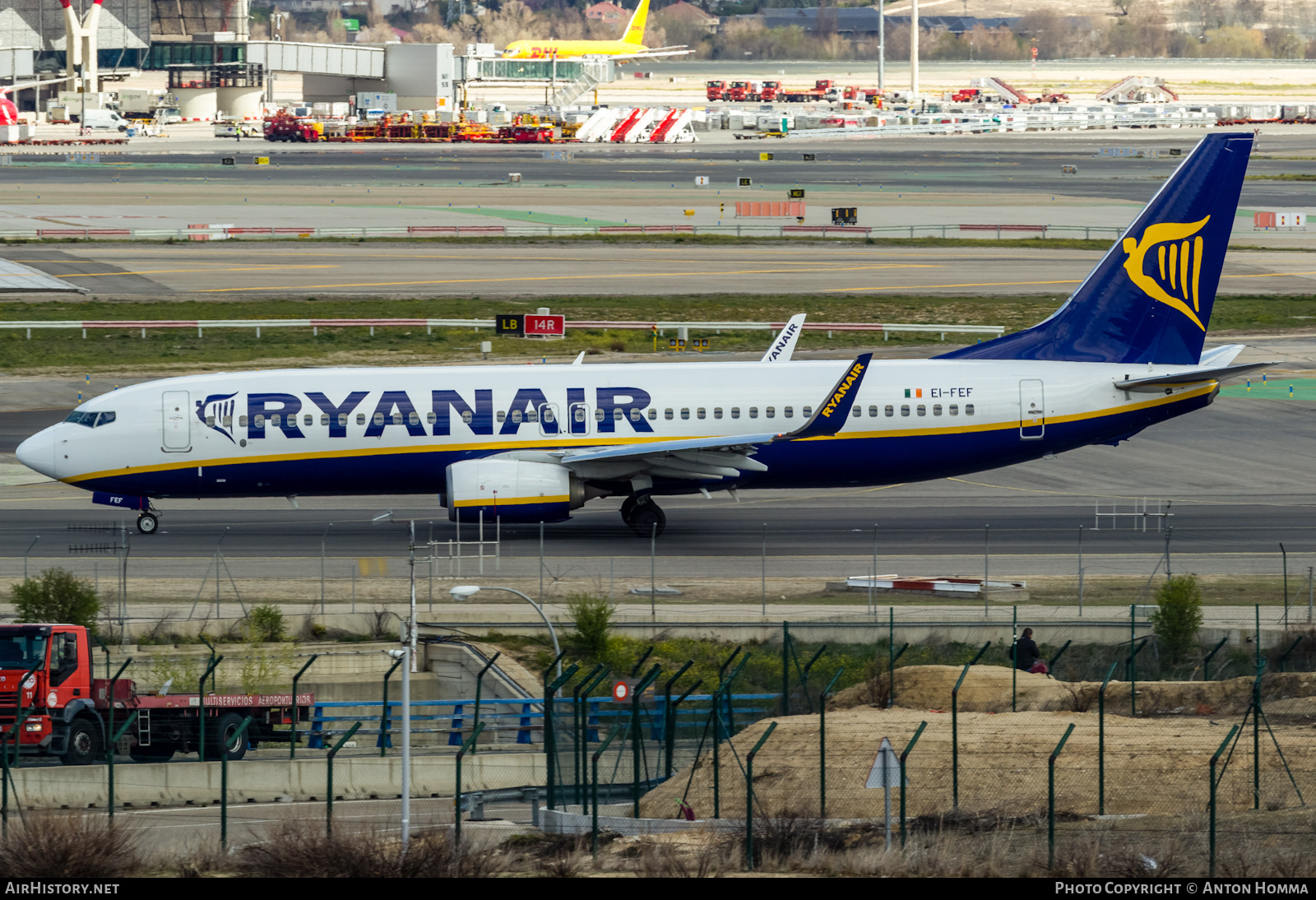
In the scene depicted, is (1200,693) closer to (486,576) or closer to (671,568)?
(671,568)

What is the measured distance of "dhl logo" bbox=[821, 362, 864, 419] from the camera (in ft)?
147

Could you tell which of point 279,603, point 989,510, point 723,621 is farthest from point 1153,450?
point 279,603

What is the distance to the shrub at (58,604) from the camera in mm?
36688

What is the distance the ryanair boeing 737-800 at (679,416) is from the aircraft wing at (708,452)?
0.07 metres

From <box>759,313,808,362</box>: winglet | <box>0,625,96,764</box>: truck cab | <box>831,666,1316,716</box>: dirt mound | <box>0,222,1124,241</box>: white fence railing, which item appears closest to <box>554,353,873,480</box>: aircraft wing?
<box>759,313,808,362</box>: winglet

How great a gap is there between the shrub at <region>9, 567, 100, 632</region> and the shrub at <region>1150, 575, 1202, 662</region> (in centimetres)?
2371

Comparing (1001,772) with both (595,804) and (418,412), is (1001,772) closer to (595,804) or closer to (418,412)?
(595,804)

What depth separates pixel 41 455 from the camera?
4550 cm

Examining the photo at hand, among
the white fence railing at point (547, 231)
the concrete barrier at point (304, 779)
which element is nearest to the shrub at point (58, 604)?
the concrete barrier at point (304, 779)

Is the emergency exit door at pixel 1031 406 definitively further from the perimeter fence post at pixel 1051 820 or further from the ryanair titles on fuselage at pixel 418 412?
the perimeter fence post at pixel 1051 820

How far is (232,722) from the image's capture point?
32469mm

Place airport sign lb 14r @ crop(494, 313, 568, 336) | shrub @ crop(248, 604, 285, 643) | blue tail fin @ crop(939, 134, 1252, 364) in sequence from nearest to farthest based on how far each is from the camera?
shrub @ crop(248, 604, 285, 643) → blue tail fin @ crop(939, 134, 1252, 364) → airport sign lb 14r @ crop(494, 313, 568, 336)

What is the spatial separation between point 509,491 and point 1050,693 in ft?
56.5

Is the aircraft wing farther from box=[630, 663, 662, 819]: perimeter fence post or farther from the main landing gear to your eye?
box=[630, 663, 662, 819]: perimeter fence post
